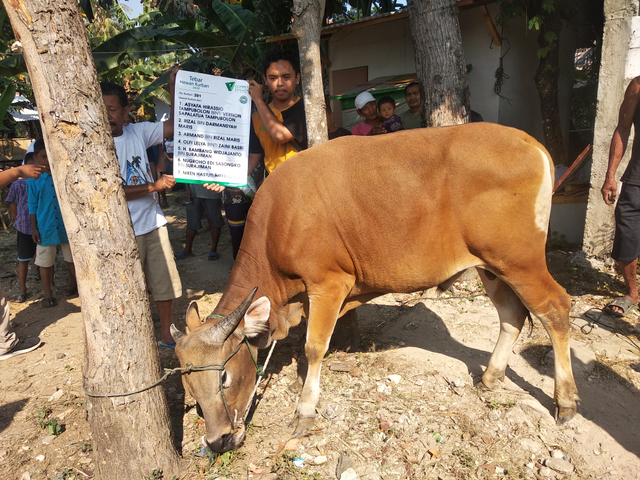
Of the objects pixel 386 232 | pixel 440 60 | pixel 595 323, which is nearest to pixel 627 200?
pixel 595 323

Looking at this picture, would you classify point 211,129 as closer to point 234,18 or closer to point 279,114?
point 279,114

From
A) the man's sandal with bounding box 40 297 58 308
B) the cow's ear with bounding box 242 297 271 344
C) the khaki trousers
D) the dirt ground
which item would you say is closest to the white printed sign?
the cow's ear with bounding box 242 297 271 344

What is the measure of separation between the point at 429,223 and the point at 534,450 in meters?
1.74

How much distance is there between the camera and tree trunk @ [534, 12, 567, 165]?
25.0 feet

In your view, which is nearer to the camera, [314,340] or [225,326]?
[225,326]

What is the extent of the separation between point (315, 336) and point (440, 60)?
379cm

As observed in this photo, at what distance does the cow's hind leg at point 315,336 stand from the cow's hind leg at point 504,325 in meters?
1.30

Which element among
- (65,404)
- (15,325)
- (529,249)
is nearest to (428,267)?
(529,249)

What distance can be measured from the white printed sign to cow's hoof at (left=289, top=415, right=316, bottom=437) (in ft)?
6.73

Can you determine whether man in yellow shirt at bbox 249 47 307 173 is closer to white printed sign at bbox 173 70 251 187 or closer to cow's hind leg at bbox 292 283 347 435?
white printed sign at bbox 173 70 251 187

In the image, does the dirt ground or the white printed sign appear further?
the white printed sign

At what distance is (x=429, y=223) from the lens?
326cm

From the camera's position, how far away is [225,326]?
2947mm

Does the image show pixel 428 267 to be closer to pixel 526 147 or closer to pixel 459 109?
pixel 526 147
